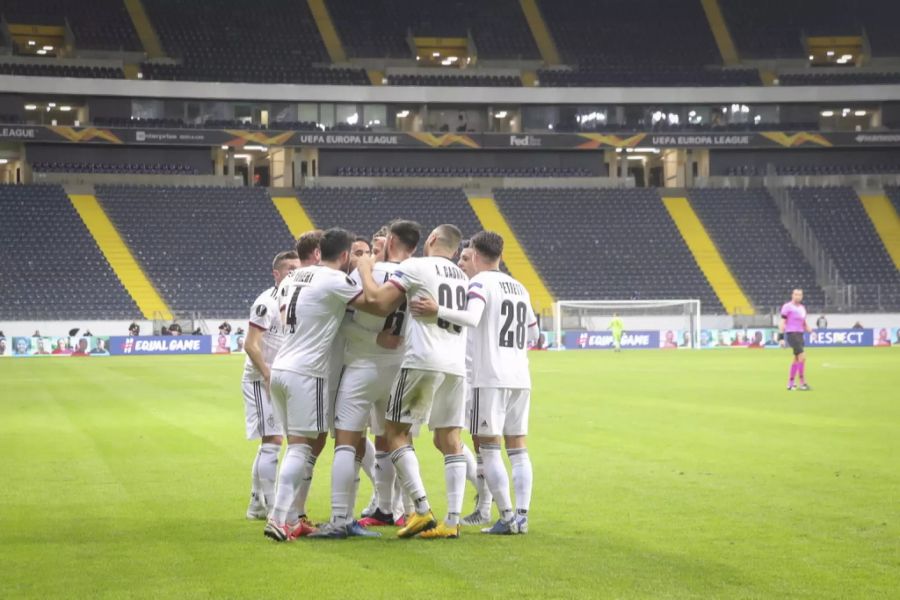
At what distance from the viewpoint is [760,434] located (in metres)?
17.6

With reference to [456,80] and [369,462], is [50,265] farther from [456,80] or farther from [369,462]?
[369,462]

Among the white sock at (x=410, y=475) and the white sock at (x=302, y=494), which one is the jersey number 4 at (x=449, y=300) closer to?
the white sock at (x=410, y=475)

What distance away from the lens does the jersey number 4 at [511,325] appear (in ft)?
33.3

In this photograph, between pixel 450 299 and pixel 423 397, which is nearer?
pixel 423 397

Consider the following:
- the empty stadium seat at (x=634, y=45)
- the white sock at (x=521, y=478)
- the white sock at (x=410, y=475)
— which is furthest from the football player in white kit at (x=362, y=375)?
the empty stadium seat at (x=634, y=45)

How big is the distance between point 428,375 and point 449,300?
23.7 inches

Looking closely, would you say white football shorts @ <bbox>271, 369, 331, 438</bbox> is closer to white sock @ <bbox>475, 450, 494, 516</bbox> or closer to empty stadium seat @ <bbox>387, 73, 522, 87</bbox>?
white sock @ <bbox>475, 450, 494, 516</bbox>

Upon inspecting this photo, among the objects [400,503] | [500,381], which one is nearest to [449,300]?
[500,381]

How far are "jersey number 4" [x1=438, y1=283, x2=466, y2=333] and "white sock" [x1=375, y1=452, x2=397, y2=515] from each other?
117 cm

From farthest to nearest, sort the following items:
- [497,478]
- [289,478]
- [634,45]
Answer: [634,45] < [497,478] < [289,478]

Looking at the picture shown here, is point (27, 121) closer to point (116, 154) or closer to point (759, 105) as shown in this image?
point (116, 154)

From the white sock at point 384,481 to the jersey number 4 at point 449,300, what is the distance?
117cm

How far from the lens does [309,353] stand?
9680mm

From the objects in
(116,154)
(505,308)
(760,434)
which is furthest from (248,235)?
(505,308)
